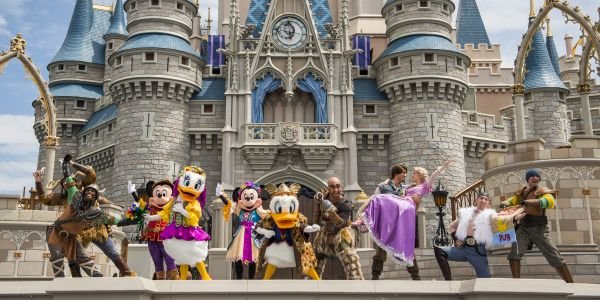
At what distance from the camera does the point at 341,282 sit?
7004 millimetres

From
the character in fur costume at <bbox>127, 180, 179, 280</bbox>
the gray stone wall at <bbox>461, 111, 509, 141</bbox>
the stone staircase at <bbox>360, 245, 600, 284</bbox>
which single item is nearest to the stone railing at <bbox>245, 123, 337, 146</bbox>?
the gray stone wall at <bbox>461, 111, 509, 141</bbox>

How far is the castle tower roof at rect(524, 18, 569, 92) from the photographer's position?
90.6 feet

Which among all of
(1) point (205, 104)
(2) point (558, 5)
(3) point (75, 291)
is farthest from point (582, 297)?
(1) point (205, 104)

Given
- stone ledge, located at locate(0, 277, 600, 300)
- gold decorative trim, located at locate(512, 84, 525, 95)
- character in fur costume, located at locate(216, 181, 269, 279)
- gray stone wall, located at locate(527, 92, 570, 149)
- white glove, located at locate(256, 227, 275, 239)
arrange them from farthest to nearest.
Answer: gray stone wall, located at locate(527, 92, 570, 149) < gold decorative trim, located at locate(512, 84, 525, 95) < character in fur costume, located at locate(216, 181, 269, 279) < white glove, located at locate(256, 227, 275, 239) < stone ledge, located at locate(0, 277, 600, 300)

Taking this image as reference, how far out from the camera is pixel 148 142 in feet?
75.3

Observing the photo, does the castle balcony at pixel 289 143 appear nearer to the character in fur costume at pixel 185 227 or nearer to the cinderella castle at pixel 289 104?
the cinderella castle at pixel 289 104

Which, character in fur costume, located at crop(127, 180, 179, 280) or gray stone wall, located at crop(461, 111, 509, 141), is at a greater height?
gray stone wall, located at crop(461, 111, 509, 141)

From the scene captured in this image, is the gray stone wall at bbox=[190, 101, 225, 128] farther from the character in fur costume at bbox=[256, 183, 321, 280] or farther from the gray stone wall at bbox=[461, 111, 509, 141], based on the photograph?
the character in fur costume at bbox=[256, 183, 321, 280]

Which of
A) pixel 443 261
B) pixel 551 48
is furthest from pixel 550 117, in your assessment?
pixel 443 261

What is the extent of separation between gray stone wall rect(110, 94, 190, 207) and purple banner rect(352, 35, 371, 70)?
7.29 m

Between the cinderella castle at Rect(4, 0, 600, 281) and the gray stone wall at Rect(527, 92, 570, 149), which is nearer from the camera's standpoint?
the cinderella castle at Rect(4, 0, 600, 281)

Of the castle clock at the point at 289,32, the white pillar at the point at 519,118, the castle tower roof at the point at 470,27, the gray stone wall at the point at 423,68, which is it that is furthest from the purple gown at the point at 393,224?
the castle tower roof at the point at 470,27

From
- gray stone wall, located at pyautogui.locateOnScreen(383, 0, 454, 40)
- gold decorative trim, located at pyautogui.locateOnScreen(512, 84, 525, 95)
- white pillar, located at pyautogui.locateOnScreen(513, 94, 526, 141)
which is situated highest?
gray stone wall, located at pyautogui.locateOnScreen(383, 0, 454, 40)

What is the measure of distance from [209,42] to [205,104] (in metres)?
3.61
